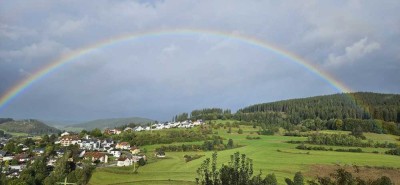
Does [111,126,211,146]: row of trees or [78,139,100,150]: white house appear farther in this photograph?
[78,139,100,150]: white house

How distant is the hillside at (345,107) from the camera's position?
139538 mm

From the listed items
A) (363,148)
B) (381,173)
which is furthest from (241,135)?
(381,173)

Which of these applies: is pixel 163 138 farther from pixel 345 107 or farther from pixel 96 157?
pixel 345 107

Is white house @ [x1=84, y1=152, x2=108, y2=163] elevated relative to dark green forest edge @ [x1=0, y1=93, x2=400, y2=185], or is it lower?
lower

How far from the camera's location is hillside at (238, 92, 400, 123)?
Result: 140 meters

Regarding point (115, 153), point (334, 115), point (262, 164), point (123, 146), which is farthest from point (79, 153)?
point (334, 115)

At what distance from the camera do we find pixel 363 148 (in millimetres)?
83625

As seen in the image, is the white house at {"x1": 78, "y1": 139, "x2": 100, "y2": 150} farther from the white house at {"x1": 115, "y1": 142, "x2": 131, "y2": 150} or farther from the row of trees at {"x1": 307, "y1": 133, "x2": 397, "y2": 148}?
the row of trees at {"x1": 307, "y1": 133, "x2": 397, "y2": 148}

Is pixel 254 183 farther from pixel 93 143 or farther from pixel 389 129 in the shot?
pixel 389 129

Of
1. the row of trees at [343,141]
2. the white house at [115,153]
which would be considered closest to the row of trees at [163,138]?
the white house at [115,153]

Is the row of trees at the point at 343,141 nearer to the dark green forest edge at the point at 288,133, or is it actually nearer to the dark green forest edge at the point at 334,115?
the dark green forest edge at the point at 288,133

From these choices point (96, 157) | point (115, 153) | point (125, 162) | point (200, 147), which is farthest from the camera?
point (115, 153)

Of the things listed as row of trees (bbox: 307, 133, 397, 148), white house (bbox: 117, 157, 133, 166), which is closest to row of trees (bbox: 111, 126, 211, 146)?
white house (bbox: 117, 157, 133, 166)

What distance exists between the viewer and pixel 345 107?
15475 cm
